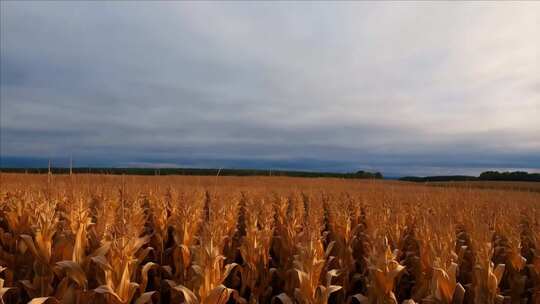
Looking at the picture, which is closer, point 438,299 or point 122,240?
point 122,240

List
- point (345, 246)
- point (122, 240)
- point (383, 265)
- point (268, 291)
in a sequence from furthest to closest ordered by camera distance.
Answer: point (345, 246)
point (268, 291)
point (383, 265)
point (122, 240)

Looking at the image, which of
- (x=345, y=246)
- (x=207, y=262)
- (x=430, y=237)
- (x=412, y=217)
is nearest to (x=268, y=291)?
(x=345, y=246)

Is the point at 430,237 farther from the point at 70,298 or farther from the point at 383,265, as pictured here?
the point at 70,298

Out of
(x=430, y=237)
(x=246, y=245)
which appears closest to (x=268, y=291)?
(x=246, y=245)

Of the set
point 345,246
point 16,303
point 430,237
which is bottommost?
point 16,303

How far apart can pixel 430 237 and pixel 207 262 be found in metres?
3.91

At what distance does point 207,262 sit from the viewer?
160 inches

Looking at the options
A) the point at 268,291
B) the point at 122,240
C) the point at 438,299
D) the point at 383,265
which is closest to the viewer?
the point at 122,240

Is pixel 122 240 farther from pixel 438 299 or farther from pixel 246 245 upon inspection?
pixel 438 299

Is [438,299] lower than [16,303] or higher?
higher

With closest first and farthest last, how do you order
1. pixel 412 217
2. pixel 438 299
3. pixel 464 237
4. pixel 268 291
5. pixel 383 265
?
pixel 438 299
pixel 383 265
pixel 268 291
pixel 464 237
pixel 412 217

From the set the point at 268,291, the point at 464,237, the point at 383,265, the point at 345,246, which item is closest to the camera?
the point at 383,265

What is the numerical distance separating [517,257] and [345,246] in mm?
3067

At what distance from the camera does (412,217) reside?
9.87m
